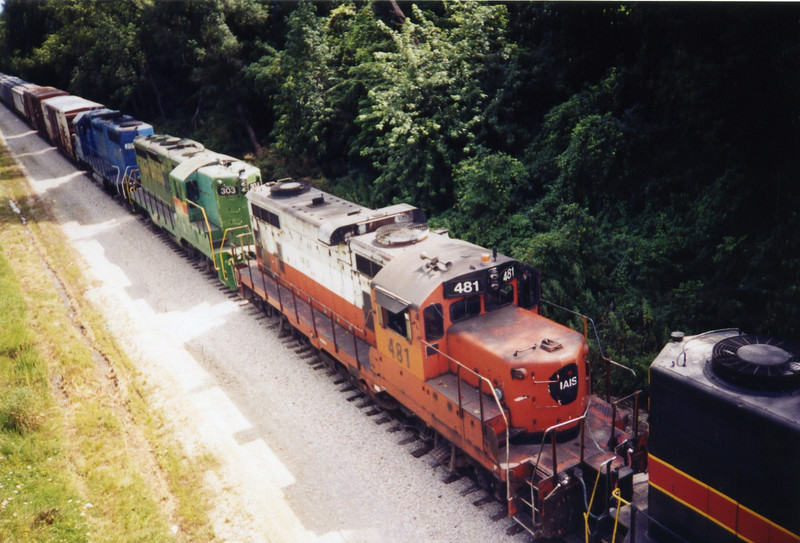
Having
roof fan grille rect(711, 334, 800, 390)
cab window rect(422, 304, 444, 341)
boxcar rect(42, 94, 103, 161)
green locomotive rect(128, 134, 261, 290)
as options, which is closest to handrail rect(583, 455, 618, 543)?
roof fan grille rect(711, 334, 800, 390)

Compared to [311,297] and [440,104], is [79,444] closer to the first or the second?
[311,297]

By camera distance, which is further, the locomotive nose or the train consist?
the locomotive nose

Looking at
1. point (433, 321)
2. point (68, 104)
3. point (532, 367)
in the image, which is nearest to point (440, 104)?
point (433, 321)

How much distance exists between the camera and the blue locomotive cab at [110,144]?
26.2 meters

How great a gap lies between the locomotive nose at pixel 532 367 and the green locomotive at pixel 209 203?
10.4 m

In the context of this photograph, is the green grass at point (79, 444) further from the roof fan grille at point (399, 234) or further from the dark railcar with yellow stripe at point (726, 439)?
the dark railcar with yellow stripe at point (726, 439)

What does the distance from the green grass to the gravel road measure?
1.50ft

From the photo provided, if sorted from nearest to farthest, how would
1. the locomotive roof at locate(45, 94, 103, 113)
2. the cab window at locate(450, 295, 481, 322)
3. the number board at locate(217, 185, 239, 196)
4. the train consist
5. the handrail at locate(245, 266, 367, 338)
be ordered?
the train consist → the cab window at locate(450, 295, 481, 322) → the handrail at locate(245, 266, 367, 338) → the number board at locate(217, 185, 239, 196) → the locomotive roof at locate(45, 94, 103, 113)

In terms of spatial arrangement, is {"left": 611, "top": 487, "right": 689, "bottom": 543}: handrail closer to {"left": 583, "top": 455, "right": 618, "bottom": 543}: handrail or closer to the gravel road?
{"left": 583, "top": 455, "right": 618, "bottom": 543}: handrail

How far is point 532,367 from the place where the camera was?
355 inches

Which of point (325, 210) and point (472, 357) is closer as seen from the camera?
point (472, 357)

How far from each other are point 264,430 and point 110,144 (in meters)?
20.4

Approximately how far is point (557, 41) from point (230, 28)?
19.6 m

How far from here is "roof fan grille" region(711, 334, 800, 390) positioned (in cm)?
671
